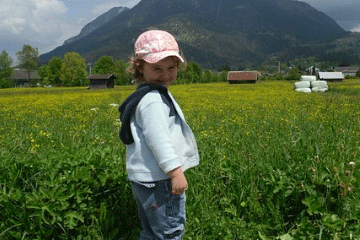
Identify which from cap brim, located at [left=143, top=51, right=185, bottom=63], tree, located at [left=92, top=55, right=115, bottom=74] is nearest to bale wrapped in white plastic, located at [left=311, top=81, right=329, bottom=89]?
cap brim, located at [left=143, top=51, right=185, bottom=63]

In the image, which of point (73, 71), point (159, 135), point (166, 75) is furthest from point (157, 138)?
Answer: point (73, 71)

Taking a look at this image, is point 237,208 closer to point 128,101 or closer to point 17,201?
point 128,101

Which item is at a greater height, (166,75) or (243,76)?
(166,75)

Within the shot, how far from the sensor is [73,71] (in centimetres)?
8706

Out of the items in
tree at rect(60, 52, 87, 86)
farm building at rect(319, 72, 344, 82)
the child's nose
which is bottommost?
farm building at rect(319, 72, 344, 82)

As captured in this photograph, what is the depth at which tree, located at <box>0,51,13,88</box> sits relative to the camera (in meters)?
85.8

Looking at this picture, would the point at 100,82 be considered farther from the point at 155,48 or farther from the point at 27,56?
the point at 155,48

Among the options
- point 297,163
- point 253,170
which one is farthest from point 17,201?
point 297,163

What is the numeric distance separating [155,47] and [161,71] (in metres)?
0.18

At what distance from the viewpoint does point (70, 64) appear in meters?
89.1

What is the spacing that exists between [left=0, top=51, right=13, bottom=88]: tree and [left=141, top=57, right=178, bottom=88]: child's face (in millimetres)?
93552

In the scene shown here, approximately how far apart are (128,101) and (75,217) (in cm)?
105

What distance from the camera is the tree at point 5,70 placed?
8575 centimetres

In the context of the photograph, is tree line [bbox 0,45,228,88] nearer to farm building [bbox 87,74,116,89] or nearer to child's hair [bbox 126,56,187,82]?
farm building [bbox 87,74,116,89]
